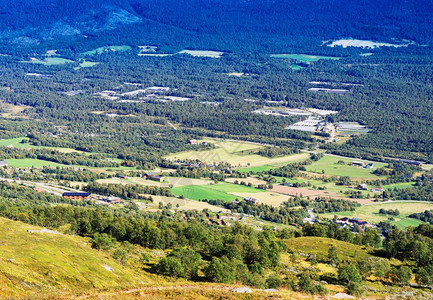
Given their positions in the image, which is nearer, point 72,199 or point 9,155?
point 72,199

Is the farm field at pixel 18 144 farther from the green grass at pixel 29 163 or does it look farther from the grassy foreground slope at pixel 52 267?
the grassy foreground slope at pixel 52 267

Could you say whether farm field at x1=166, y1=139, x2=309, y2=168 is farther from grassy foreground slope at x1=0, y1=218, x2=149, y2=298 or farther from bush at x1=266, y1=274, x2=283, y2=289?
bush at x1=266, y1=274, x2=283, y2=289

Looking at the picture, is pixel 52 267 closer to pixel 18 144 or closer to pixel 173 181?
pixel 173 181

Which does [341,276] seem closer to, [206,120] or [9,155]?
[9,155]

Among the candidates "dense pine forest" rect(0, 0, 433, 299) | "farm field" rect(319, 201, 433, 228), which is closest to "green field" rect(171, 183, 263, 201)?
"dense pine forest" rect(0, 0, 433, 299)

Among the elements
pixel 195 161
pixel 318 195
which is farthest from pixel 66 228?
pixel 195 161

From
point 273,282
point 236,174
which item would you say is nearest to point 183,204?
point 236,174
